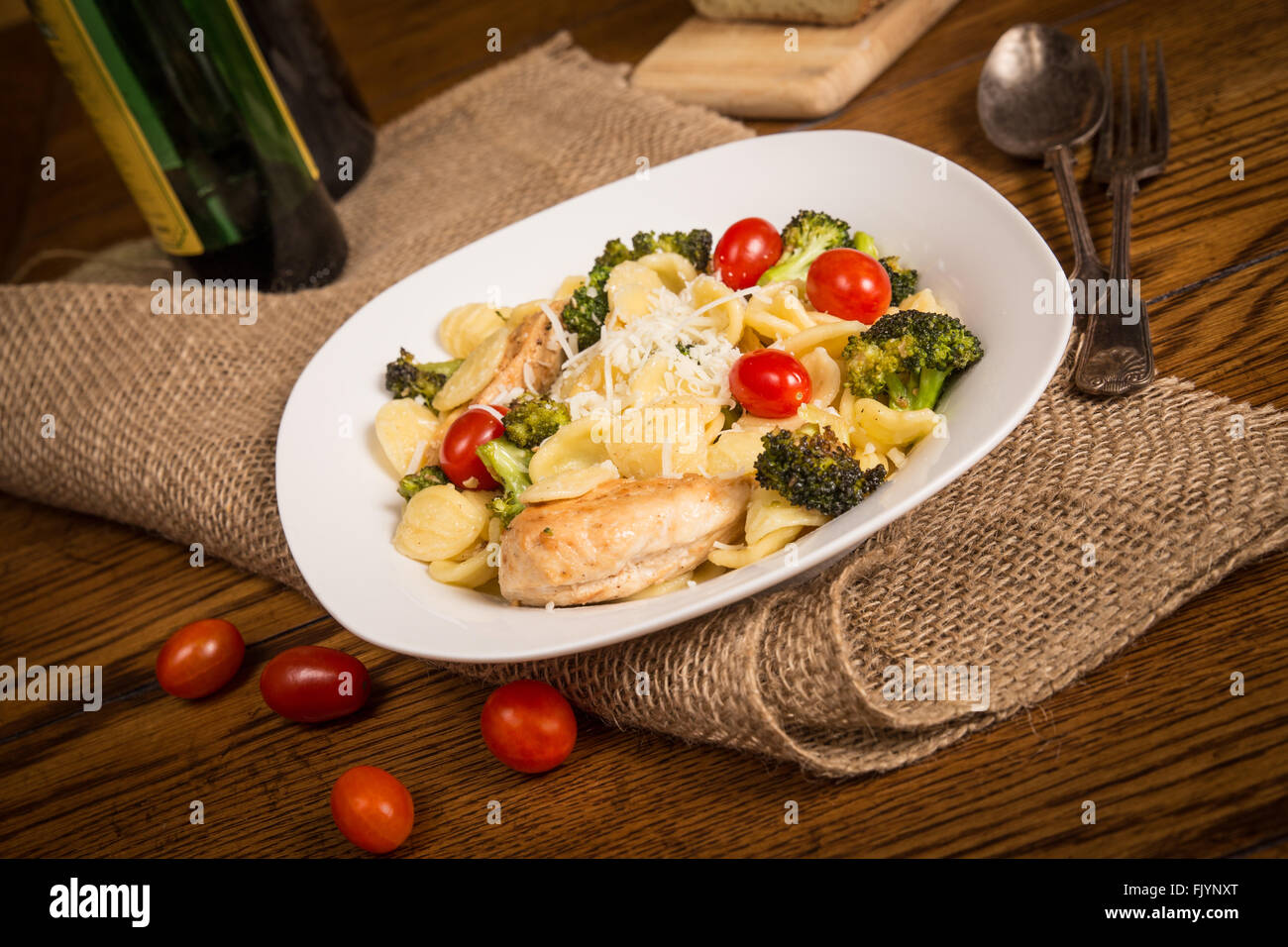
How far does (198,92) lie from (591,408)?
1726 millimetres

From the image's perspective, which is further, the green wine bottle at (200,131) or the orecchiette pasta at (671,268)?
the green wine bottle at (200,131)

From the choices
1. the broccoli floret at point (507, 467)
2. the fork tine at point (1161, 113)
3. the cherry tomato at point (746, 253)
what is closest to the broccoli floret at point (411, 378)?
the broccoli floret at point (507, 467)

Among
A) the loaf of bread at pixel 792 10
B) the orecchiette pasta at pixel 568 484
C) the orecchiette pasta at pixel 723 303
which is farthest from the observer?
the loaf of bread at pixel 792 10

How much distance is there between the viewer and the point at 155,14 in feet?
9.90

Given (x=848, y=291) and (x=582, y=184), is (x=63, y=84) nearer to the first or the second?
(x=582, y=184)

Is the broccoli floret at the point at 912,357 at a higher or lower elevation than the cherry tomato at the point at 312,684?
higher

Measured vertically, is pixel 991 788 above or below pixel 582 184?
below

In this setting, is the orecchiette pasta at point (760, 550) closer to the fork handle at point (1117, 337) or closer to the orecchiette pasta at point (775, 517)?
the orecchiette pasta at point (775, 517)

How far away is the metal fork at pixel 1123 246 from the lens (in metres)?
2.43

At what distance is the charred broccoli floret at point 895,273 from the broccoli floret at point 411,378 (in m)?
1.13

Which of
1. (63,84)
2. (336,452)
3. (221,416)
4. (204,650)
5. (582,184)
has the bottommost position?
(204,650)

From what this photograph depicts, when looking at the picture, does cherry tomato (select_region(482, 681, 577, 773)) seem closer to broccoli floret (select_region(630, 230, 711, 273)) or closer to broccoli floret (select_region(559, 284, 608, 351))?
broccoli floret (select_region(559, 284, 608, 351))

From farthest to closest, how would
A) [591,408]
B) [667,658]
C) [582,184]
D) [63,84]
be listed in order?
[63,84]
[582,184]
[591,408]
[667,658]

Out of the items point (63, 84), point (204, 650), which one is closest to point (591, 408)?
point (204, 650)
